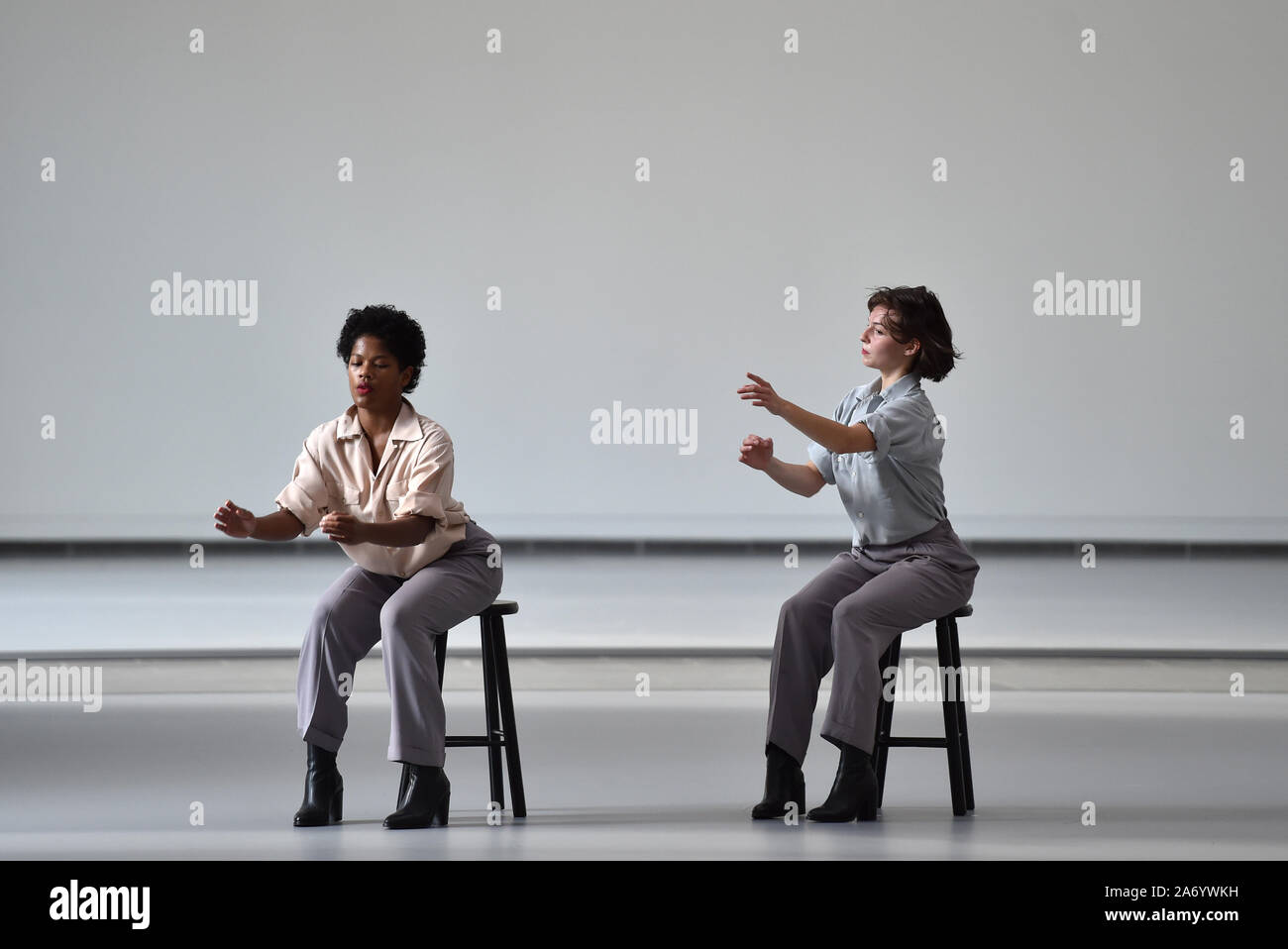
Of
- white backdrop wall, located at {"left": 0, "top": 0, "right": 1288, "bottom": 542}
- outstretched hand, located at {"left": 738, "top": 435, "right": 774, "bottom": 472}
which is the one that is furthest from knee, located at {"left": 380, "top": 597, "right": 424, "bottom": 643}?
white backdrop wall, located at {"left": 0, "top": 0, "right": 1288, "bottom": 542}

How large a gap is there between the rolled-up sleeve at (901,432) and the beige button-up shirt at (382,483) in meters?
0.81

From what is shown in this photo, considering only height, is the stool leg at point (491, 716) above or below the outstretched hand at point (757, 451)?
below

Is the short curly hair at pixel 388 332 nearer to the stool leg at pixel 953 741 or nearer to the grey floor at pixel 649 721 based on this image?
the grey floor at pixel 649 721

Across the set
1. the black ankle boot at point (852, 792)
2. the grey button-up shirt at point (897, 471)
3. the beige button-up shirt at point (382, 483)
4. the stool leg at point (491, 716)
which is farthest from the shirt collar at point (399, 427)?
the black ankle boot at point (852, 792)

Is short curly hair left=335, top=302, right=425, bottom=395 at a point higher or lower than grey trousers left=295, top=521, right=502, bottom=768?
higher

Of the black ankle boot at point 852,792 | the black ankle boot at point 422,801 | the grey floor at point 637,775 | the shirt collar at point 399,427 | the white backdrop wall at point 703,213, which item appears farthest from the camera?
the white backdrop wall at point 703,213

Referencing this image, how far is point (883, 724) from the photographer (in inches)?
113

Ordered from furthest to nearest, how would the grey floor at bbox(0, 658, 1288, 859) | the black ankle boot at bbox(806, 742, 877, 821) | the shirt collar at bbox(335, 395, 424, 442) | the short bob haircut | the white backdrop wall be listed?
1. the white backdrop wall
2. the short bob haircut
3. the shirt collar at bbox(335, 395, 424, 442)
4. the black ankle boot at bbox(806, 742, 877, 821)
5. the grey floor at bbox(0, 658, 1288, 859)

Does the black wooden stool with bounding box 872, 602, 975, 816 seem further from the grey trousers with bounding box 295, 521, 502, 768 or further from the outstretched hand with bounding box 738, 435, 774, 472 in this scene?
the grey trousers with bounding box 295, 521, 502, 768

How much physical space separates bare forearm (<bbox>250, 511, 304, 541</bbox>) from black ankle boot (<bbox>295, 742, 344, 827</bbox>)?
40cm

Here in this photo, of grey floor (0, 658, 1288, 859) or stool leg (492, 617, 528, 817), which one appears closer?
grey floor (0, 658, 1288, 859)

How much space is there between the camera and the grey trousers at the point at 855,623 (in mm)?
2709

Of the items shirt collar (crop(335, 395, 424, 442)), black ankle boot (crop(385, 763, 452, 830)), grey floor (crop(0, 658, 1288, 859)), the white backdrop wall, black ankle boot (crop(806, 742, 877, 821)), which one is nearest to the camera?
grey floor (crop(0, 658, 1288, 859))

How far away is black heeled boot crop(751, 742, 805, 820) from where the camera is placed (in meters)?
2.75
